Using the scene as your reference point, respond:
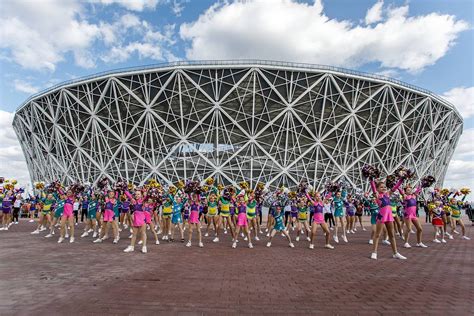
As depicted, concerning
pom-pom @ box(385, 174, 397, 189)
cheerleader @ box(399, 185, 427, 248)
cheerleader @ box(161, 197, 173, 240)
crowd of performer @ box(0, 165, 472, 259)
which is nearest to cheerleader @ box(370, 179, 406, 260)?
crowd of performer @ box(0, 165, 472, 259)

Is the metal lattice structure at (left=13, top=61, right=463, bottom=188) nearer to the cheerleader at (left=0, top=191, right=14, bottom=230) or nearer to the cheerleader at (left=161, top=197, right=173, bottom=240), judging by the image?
the cheerleader at (left=0, top=191, right=14, bottom=230)

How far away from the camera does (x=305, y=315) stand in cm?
374

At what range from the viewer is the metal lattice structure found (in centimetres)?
3353

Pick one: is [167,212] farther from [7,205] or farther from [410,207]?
[7,205]

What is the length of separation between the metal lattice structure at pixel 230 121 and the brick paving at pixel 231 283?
26556 mm

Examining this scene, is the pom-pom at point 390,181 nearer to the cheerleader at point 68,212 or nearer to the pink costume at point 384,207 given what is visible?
the pink costume at point 384,207

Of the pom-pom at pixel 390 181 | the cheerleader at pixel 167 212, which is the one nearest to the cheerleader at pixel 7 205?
the cheerleader at pixel 167 212

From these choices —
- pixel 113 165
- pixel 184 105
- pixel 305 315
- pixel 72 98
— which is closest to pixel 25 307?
pixel 305 315

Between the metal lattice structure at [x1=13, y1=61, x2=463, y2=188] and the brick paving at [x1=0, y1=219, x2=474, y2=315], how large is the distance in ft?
87.1

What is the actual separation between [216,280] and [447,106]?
47.3 meters

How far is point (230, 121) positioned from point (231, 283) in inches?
1186

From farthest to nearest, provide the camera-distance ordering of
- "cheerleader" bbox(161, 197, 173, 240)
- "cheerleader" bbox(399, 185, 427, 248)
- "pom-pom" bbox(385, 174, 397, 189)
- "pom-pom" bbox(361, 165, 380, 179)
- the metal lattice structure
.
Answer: the metal lattice structure, "cheerleader" bbox(161, 197, 173, 240), "cheerleader" bbox(399, 185, 427, 248), "pom-pom" bbox(385, 174, 397, 189), "pom-pom" bbox(361, 165, 380, 179)

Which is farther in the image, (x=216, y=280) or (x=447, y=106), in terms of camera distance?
(x=447, y=106)

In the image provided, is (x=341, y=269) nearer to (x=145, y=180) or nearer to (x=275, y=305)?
(x=275, y=305)
